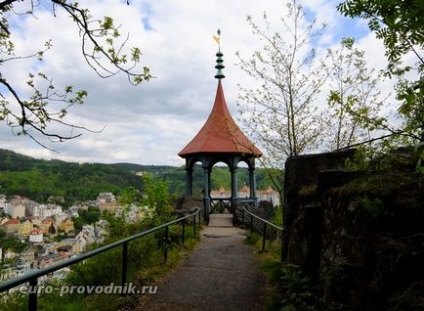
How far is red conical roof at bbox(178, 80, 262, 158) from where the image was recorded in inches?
679

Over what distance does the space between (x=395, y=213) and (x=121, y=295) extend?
11.1ft

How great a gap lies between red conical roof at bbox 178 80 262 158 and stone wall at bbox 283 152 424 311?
12036mm

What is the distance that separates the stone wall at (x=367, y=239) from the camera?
2.86 meters

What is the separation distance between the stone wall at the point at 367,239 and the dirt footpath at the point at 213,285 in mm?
1066

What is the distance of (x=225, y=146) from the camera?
59.4 ft

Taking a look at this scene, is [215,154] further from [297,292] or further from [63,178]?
[63,178]

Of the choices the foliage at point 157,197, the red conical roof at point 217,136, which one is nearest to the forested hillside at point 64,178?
the red conical roof at point 217,136

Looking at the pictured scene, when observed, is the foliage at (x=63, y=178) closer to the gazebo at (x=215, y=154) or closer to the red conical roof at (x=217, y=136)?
the red conical roof at (x=217, y=136)

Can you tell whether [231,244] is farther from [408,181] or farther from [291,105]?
[408,181]

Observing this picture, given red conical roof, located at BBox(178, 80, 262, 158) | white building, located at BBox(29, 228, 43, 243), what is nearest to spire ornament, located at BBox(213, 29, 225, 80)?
red conical roof, located at BBox(178, 80, 262, 158)

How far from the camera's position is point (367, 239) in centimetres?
325

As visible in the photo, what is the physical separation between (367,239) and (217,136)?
15.4 m

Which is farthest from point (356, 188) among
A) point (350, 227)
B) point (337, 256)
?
point (337, 256)

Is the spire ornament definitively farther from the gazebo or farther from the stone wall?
the stone wall
